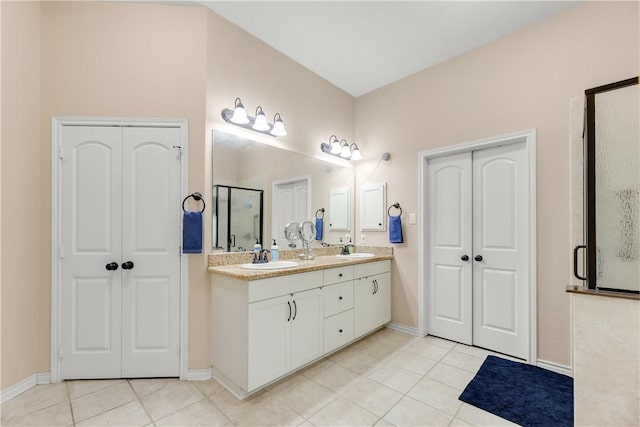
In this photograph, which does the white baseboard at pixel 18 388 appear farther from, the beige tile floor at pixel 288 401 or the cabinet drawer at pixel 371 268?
the cabinet drawer at pixel 371 268

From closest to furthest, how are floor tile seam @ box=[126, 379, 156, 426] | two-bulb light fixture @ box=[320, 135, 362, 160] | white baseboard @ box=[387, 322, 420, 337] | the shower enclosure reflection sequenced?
floor tile seam @ box=[126, 379, 156, 426], the shower enclosure reflection, white baseboard @ box=[387, 322, 420, 337], two-bulb light fixture @ box=[320, 135, 362, 160]

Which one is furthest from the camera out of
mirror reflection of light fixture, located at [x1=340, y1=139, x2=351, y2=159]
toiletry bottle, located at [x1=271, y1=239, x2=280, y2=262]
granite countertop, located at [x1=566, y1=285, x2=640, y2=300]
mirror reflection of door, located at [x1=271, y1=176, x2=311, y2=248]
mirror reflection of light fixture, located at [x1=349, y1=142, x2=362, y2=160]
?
mirror reflection of light fixture, located at [x1=349, y1=142, x2=362, y2=160]

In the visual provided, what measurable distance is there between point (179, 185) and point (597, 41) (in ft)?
11.6

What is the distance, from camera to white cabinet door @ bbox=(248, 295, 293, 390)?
198cm

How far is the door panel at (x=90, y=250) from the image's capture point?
2195mm

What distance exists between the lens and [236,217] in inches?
101

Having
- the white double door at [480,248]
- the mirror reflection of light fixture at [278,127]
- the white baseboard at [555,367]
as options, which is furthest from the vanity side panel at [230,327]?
the white baseboard at [555,367]

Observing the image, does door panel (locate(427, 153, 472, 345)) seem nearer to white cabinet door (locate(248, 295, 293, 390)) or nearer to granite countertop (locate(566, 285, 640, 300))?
granite countertop (locate(566, 285, 640, 300))

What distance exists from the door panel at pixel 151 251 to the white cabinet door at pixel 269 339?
0.75 metres

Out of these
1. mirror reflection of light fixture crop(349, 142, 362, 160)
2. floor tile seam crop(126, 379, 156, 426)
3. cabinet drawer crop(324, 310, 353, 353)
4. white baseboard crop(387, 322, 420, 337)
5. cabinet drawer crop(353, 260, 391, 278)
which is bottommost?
white baseboard crop(387, 322, 420, 337)

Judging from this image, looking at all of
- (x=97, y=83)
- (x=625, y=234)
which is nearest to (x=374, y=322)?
(x=625, y=234)

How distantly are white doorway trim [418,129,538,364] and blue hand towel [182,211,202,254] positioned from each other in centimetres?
233

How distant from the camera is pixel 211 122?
2.40m

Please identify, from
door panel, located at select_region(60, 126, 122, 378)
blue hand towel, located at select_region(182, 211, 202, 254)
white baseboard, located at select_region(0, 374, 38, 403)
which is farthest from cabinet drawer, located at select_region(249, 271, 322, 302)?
white baseboard, located at select_region(0, 374, 38, 403)
